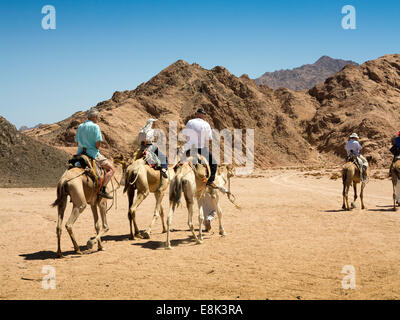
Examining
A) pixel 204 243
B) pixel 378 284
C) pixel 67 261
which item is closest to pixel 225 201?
pixel 204 243

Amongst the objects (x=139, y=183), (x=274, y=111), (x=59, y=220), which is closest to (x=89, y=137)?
(x=59, y=220)

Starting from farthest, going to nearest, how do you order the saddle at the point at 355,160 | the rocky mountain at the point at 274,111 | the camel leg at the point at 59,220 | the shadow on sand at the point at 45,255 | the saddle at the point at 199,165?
1. the rocky mountain at the point at 274,111
2. the saddle at the point at 355,160
3. the saddle at the point at 199,165
4. the shadow on sand at the point at 45,255
5. the camel leg at the point at 59,220

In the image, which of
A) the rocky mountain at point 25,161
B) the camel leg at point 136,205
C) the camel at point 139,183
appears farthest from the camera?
the rocky mountain at point 25,161

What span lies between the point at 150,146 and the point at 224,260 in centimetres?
474

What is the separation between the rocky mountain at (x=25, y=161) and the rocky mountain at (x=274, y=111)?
1529 centimetres

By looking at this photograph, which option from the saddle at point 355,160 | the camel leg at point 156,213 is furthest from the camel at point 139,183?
the saddle at point 355,160

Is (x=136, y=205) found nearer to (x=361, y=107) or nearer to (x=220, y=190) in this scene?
(x=220, y=190)

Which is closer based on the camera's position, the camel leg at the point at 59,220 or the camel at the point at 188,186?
the camel leg at the point at 59,220

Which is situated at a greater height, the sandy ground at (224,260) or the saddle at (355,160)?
the saddle at (355,160)

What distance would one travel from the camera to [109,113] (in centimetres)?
5816

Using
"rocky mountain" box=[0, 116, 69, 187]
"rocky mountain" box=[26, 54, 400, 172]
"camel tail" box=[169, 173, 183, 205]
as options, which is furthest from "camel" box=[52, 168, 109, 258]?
"rocky mountain" box=[26, 54, 400, 172]

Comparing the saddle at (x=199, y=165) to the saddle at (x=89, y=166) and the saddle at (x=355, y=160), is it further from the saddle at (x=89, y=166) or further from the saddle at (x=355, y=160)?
the saddle at (x=355, y=160)

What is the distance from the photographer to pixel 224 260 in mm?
9117

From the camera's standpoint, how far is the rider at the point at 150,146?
12133 millimetres
